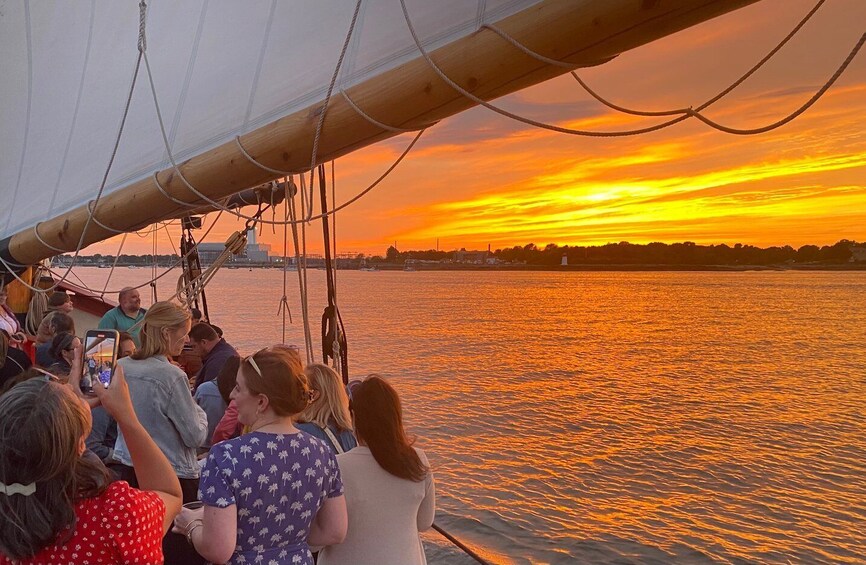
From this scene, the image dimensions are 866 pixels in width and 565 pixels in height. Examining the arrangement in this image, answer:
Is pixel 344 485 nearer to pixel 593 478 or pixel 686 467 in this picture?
pixel 593 478

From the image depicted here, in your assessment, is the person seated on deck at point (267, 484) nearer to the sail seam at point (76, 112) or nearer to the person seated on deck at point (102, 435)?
the person seated on deck at point (102, 435)

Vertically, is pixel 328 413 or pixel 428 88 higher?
pixel 428 88

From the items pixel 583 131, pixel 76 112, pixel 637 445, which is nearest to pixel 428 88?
pixel 583 131

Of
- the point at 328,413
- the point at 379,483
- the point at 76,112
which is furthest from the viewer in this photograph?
the point at 76,112

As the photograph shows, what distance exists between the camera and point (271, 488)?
205 cm

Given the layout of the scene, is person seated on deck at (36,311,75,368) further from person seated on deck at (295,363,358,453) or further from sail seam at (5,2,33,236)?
person seated on deck at (295,363,358,453)

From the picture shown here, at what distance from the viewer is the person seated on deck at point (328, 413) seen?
8.68 feet

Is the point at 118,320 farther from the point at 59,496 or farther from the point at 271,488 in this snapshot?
the point at 59,496

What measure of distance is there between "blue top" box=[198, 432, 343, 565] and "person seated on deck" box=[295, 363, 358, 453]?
0.44 metres

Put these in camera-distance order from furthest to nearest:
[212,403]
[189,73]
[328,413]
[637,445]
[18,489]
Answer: [637,445] < [189,73] < [212,403] < [328,413] < [18,489]

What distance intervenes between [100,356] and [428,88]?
1528 millimetres

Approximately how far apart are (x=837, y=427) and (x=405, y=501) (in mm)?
16283

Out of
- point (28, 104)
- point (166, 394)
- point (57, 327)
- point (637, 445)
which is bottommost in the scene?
point (637, 445)

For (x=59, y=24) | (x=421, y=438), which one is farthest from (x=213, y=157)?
(x=421, y=438)
